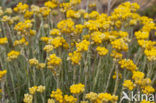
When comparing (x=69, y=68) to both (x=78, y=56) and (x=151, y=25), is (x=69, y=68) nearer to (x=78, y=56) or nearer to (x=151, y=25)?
(x=78, y=56)

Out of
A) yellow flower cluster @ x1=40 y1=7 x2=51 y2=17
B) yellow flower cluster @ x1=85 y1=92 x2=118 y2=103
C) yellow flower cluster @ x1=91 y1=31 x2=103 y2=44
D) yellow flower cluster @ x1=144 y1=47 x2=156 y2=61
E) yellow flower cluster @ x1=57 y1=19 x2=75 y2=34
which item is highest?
yellow flower cluster @ x1=40 y1=7 x2=51 y2=17

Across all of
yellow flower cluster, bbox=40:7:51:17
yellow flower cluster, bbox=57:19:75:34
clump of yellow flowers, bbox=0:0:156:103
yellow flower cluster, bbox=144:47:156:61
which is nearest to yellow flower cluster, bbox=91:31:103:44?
clump of yellow flowers, bbox=0:0:156:103

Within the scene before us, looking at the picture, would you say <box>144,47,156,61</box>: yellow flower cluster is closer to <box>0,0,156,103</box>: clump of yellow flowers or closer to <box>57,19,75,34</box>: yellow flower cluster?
<box>0,0,156,103</box>: clump of yellow flowers

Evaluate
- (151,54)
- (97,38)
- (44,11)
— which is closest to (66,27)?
(97,38)

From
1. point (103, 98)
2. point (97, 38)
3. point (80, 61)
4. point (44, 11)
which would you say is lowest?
point (103, 98)

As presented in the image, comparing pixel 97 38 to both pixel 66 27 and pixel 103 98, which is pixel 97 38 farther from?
pixel 103 98

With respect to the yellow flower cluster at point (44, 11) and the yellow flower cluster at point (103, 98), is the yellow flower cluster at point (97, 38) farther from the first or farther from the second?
the yellow flower cluster at point (44, 11)

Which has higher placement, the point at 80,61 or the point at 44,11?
the point at 44,11

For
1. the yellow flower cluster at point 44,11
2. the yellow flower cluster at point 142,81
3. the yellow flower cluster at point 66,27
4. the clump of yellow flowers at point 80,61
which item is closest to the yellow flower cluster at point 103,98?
the clump of yellow flowers at point 80,61

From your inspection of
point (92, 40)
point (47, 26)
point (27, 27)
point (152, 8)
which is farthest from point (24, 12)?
point (152, 8)

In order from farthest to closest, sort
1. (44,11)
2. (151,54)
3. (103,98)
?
(44,11), (151,54), (103,98)

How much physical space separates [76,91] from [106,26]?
26.4 inches

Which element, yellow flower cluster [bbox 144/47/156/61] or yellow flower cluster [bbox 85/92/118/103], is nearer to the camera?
yellow flower cluster [bbox 85/92/118/103]

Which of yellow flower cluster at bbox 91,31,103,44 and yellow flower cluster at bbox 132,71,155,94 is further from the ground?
yellow flower cluster at bbox 91,31,103,44
